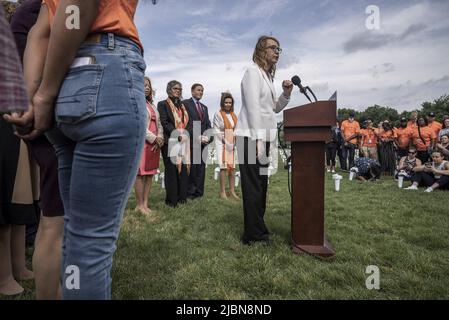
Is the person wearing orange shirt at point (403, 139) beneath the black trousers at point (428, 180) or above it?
above

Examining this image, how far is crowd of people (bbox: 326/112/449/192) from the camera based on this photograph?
8.34 meters

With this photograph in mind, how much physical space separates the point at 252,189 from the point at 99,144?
2.30 m

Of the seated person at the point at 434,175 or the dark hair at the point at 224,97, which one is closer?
the dark hair at the point at 224,97

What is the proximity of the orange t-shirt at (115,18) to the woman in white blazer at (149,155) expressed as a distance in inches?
145

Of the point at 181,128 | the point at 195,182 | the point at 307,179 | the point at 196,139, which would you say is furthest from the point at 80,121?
the point at 195,182

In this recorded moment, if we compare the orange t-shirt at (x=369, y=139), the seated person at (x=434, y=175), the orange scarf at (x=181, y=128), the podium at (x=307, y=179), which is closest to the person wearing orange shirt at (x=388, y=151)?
the orange t-shirt at (x=369, y=139)

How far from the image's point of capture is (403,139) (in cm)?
1153

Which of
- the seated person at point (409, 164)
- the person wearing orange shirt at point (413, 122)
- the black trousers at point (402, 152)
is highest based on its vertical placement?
the person wearing orange shirt at point (413, 122)

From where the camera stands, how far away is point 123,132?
107cm

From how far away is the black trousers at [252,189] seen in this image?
10.5 ft

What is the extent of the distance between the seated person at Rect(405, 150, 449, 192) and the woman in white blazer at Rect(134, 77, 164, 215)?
6.62 meters

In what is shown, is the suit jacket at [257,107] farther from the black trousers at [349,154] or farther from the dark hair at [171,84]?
the black trousers at [349,154]
